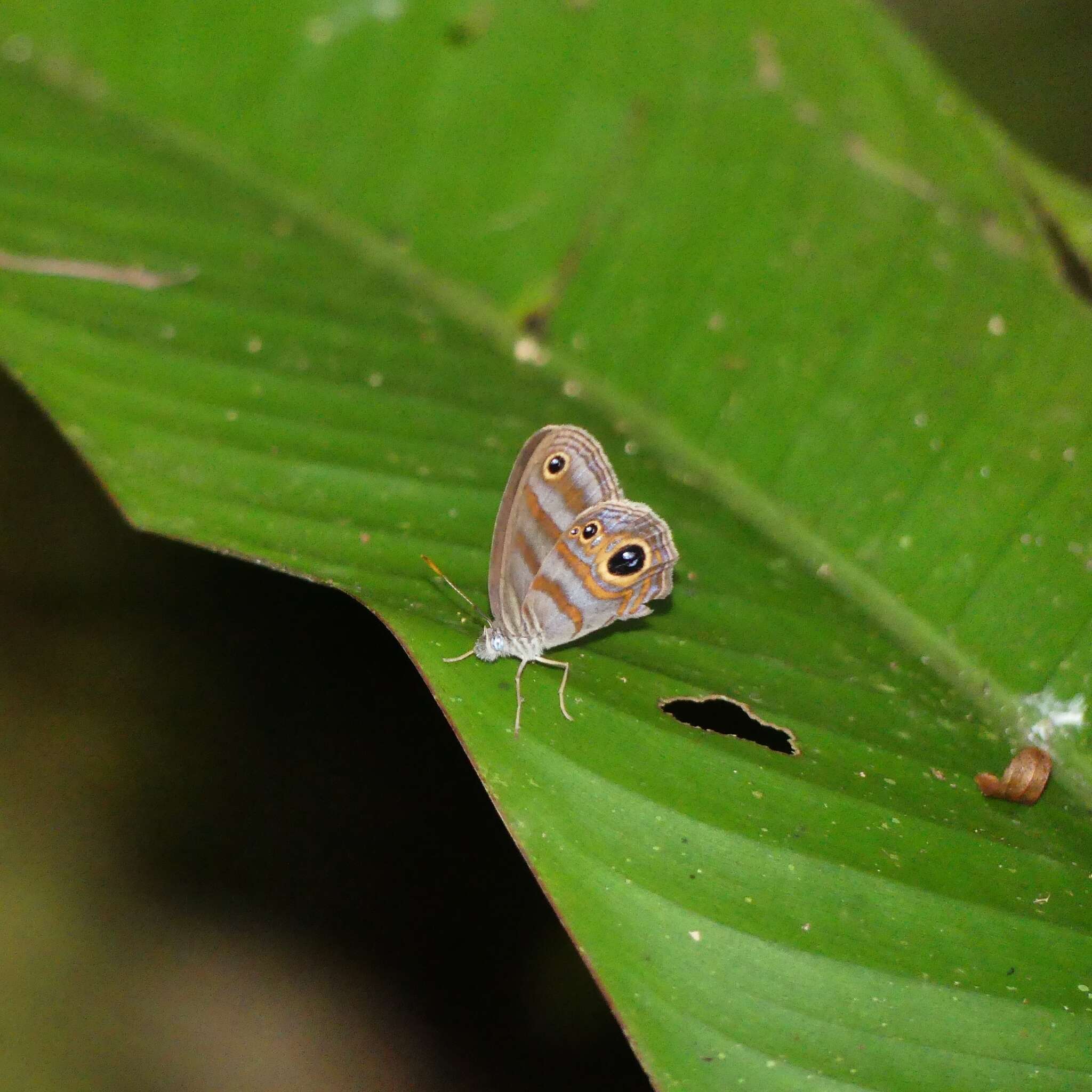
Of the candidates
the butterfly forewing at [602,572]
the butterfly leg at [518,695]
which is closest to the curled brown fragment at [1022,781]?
the butterfly forewing at [602,572]

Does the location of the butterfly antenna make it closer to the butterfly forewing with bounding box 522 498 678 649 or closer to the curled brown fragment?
the butterfly forewing with bounding box 522 498 678 649

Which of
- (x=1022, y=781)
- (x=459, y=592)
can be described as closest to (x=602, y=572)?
(x=459, y=592)

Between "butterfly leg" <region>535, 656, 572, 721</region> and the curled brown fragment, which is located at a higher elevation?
the curled brown fragment

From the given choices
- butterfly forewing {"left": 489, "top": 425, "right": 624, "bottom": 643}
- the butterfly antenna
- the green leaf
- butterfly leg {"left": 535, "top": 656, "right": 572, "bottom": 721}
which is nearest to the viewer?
the green leaf

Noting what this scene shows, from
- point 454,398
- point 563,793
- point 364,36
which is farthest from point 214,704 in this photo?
point 364,36

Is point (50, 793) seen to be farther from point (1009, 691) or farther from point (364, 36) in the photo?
point (1009, 691)

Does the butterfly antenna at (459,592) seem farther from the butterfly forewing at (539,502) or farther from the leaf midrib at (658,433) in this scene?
the leaf midrib at (658,433)

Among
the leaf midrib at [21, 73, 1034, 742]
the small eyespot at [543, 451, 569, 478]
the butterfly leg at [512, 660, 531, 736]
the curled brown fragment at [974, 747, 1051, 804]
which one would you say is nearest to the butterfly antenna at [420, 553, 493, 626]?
the butterfly leg at [512, 660, 531, 736]
